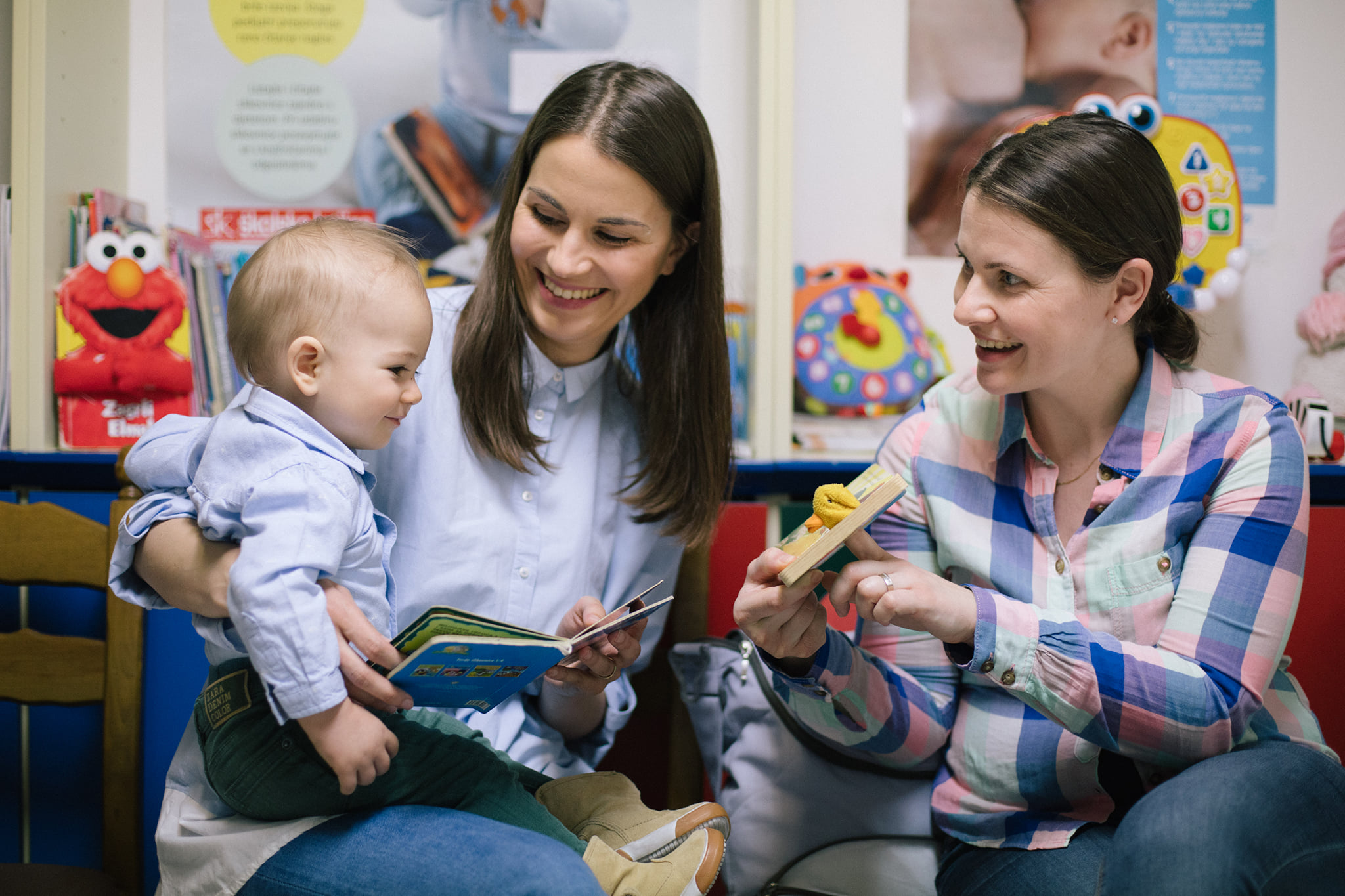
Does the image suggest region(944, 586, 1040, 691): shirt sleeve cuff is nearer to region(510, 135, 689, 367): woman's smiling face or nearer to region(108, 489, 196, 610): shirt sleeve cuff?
A: region(510, 135, 689, 367): woman's smiling face

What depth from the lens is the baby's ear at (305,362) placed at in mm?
1050

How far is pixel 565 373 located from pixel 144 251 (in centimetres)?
112

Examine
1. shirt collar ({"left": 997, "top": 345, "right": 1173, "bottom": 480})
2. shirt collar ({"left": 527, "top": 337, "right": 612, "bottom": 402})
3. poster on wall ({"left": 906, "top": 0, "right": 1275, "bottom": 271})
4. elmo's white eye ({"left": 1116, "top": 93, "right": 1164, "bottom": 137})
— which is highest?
poster on wall ({"left": 906, "top": 0, "right": 1275, "bottom": 271})

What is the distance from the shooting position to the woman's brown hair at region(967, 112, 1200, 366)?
1.14m

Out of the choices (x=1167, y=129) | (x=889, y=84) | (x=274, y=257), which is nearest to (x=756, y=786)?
(x=274, y=257)

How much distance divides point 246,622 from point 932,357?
167 centimetres

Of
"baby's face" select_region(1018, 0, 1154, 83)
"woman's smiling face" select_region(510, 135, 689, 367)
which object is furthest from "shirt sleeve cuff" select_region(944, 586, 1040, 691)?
"baby's face" select_region(1018, 0, 1154, 83)

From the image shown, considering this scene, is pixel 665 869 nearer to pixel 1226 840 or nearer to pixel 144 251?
pixel 1226 840

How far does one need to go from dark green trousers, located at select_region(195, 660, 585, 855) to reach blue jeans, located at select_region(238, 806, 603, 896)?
43mm

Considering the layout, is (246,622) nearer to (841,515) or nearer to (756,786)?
(841,515)

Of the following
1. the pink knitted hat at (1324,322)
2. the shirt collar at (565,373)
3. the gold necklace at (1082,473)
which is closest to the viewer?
the gold necklace at (1082,473)

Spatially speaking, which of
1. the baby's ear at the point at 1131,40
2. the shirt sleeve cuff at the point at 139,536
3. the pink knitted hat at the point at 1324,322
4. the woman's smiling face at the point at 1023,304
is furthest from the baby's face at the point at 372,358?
the pink knitted hat at the point at 1324,322

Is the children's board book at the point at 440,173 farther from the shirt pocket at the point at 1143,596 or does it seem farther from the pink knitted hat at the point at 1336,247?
the pink knitted hat at the point at 1336,247

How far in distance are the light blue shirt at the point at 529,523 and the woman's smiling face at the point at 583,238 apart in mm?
101
